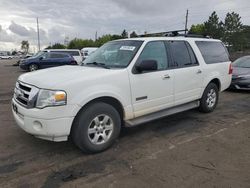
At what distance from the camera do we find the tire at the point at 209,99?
21.4 ft

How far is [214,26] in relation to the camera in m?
49.6

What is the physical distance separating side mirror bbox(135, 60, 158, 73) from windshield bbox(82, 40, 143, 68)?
0.67 ft

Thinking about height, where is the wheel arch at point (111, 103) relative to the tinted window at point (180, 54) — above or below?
below

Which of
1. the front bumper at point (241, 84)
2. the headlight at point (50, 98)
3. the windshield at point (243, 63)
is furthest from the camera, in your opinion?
the windshield at point (243, 63)

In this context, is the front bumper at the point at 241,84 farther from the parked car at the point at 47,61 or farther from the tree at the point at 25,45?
the tree at the point at 25,45


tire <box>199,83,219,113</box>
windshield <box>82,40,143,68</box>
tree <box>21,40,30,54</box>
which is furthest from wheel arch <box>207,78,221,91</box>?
tree <box>21,40,30,54</box>

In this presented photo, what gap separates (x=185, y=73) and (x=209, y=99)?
143cm

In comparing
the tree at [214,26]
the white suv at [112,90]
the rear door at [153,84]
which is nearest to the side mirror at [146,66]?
the white suv at [112,90]

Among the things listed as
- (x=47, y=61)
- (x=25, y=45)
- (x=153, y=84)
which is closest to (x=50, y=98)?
(x=153, y=84)

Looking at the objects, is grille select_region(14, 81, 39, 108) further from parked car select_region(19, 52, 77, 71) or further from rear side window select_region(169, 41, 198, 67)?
parked car select_region(19, 52, 77, 71)

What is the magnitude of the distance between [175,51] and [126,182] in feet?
10.2

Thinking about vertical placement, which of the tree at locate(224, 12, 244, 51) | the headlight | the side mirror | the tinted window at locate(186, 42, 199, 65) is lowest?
the headlight

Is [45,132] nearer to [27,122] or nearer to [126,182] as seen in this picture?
[27,122]

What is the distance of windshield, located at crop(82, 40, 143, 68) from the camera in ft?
16.0
